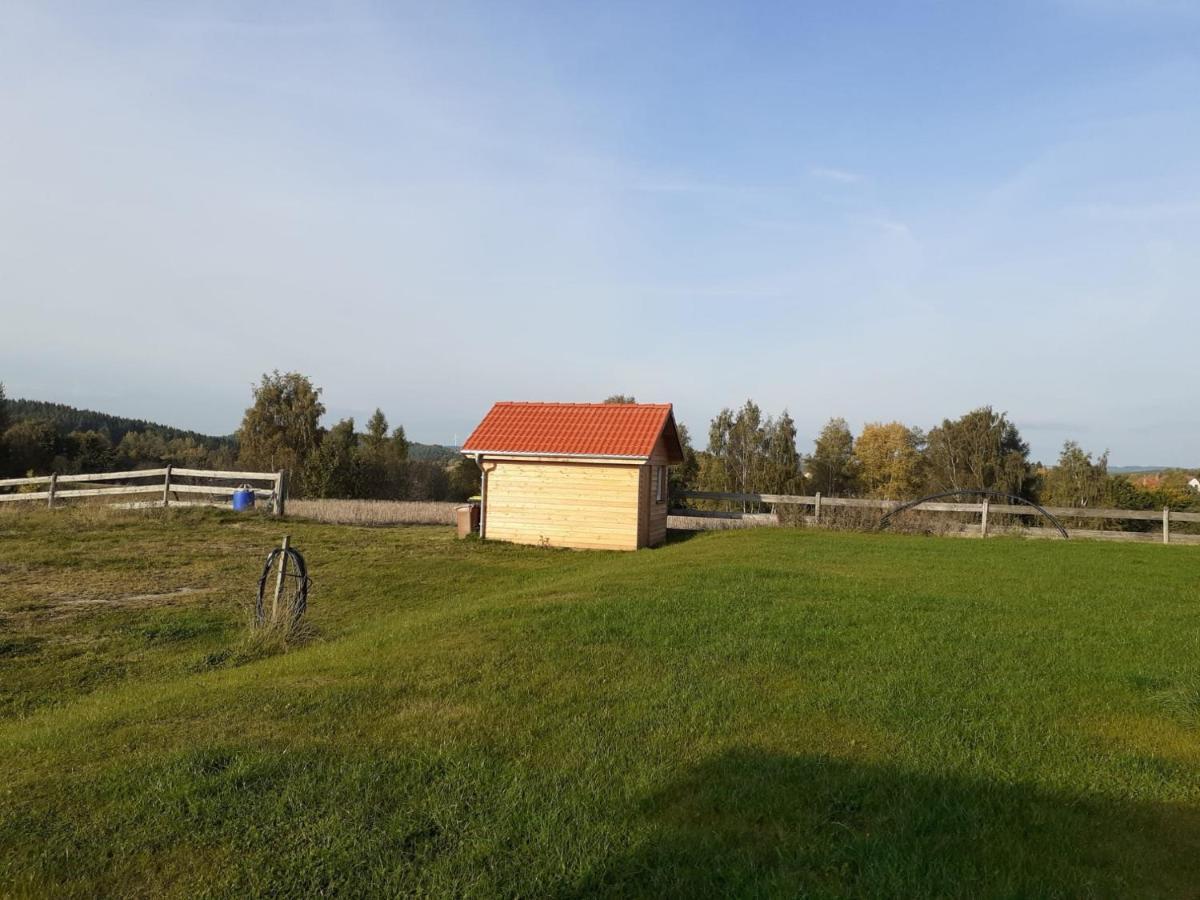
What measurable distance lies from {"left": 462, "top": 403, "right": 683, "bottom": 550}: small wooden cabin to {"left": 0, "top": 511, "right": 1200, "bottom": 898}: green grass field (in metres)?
8.97

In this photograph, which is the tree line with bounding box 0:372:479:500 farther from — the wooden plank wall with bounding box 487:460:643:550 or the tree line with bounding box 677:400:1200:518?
the wooden plank wall with bounding box 487:460:643:550

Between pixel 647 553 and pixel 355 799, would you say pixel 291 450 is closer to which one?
pixel 647 553

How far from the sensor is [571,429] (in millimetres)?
20094

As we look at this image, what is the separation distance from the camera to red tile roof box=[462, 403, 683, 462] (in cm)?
1923

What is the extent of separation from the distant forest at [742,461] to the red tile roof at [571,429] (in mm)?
14633

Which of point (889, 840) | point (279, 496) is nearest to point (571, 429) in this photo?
point (279, 496)

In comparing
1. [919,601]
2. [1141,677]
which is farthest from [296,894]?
[919,601]

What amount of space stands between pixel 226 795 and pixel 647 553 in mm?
13489

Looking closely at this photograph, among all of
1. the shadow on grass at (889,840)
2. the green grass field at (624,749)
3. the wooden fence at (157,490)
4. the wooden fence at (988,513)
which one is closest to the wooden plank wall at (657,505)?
the wooden fence at (988,513)

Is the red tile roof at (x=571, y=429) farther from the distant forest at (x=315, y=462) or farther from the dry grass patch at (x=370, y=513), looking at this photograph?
the distant forest at (x=315, y=462)

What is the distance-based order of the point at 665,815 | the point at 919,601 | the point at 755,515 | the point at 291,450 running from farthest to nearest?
the point at 291,450 < the point at 755,515 < the point at 919,601 < the point at 665,815

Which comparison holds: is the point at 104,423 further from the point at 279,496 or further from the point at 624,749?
the point at 624,749

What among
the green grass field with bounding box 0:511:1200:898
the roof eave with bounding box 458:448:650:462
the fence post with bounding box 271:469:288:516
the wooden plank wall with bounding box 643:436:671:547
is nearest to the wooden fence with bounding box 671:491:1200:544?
the wooden plank wall with bounding box 643:436:671:547

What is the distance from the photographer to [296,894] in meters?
3.15
